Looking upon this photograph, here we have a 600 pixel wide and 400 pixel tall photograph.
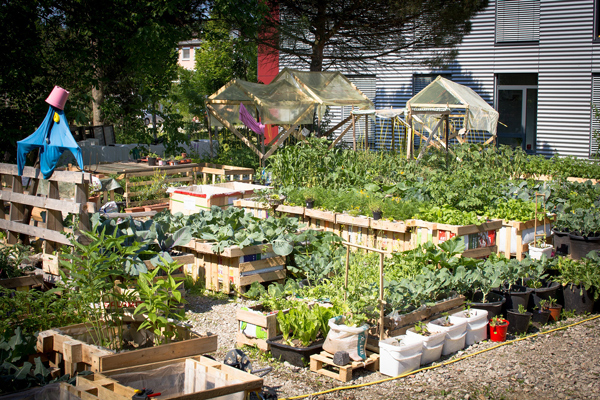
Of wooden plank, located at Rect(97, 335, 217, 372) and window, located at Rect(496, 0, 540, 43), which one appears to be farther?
window, located at Rect(496, 0, 540, 43)

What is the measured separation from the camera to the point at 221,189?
9.99m

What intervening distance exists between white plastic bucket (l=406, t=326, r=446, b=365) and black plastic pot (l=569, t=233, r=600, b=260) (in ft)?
12.2

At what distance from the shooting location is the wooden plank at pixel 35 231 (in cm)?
580

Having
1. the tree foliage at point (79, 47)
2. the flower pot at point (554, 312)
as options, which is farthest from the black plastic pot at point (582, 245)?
the tree foliage at point (79, 47)

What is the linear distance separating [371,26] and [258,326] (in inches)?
570

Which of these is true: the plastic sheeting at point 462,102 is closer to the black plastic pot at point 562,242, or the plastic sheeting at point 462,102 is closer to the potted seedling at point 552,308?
the black plastic pot at point 562,242

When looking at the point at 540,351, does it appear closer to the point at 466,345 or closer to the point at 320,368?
the point at 466,345

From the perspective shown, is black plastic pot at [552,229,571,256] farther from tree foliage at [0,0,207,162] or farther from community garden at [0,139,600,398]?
tree foliage at [0,0,207,162]

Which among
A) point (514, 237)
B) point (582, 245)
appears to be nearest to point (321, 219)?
point (514, 237)

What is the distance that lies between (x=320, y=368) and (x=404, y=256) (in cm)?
203

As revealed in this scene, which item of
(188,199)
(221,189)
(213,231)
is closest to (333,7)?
(221,189)

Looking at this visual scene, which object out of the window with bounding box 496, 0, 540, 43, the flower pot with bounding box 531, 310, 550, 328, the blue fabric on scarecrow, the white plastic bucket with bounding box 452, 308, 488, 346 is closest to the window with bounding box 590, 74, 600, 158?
the window with bounding box 496, 0, 540, 43

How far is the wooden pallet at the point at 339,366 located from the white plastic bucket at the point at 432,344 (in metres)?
0.41

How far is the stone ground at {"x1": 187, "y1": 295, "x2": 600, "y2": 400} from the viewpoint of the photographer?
4312 millimetres
